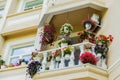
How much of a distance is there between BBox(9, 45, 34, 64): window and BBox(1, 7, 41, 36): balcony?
2.58ft

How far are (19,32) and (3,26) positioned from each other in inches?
41.2

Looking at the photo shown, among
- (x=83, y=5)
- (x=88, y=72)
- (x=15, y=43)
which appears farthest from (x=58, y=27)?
(x=88, y=72)

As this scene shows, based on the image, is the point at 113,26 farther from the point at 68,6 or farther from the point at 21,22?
the point at 21,22

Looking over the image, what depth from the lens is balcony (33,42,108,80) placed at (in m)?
8.48

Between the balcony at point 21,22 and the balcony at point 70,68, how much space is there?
11.3 feet

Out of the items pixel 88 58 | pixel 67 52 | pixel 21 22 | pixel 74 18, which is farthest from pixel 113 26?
pixel 21 22

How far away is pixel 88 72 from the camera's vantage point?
8422 mm

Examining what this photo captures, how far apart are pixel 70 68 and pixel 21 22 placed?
18.2 feet

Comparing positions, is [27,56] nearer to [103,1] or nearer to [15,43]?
[15,43]

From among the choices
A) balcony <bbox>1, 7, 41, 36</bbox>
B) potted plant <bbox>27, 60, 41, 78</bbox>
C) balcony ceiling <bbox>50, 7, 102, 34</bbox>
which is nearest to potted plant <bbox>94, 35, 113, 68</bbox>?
balcony ceiling <bbox>50, 7, 102, 34</bbox>

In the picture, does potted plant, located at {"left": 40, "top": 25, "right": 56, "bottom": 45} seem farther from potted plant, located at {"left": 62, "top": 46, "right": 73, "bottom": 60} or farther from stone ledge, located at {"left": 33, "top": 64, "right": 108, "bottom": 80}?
stone ledge, located at {"left": 33, "top": 64, "right": 108, "bottom": 80}

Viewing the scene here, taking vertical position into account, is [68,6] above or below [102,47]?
above

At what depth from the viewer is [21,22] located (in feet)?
44.5

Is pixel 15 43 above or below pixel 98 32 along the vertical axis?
above
